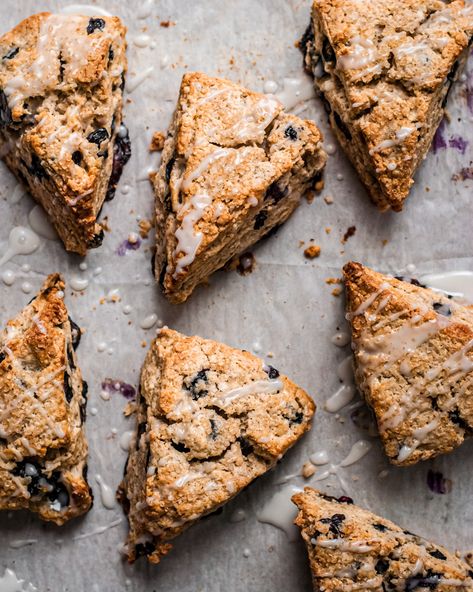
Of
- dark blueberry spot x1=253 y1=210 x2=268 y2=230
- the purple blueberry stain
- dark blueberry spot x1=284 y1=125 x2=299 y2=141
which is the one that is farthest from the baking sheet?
dark blueberry spot x1=284 y1=125 x2=299 y2=141

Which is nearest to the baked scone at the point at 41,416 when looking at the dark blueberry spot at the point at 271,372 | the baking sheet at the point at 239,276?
the baking sheet at the point at 239,276

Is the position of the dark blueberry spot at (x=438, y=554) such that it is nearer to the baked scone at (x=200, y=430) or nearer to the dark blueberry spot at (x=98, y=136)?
the baked scone at (x=200, y=430)

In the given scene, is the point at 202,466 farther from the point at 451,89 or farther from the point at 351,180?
the point at 451,89

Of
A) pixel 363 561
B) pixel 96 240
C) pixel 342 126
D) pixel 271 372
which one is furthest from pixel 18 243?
pixel 363 561

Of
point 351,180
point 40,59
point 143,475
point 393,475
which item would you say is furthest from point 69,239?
point 393,475

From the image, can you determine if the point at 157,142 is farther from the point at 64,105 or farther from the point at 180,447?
the point at 180,447
